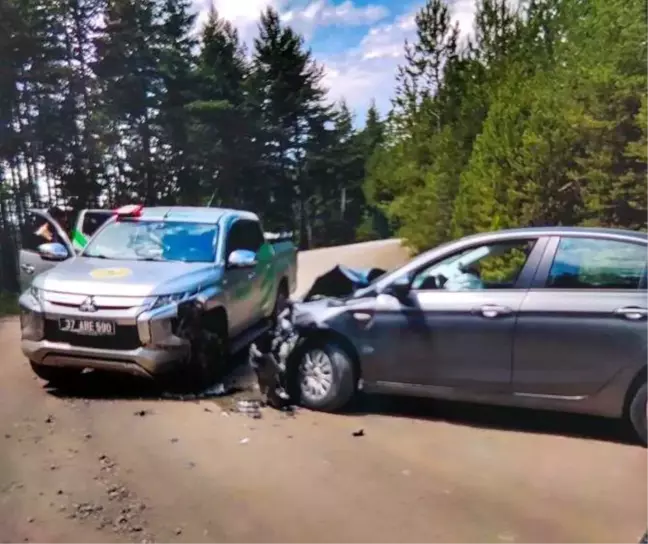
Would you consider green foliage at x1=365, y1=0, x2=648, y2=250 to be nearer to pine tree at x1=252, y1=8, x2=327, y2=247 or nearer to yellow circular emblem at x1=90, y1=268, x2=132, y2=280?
pine tree at x1=252, y1=8, x2=327, y2=247

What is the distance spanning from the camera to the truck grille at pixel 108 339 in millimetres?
4469

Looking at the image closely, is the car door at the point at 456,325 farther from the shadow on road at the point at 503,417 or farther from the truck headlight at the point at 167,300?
the truck headlight at the point at 167,300

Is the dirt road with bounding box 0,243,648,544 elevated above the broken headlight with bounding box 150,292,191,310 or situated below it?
below

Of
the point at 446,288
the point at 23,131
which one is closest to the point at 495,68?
the point at 446,288

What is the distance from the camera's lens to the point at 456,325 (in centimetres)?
396

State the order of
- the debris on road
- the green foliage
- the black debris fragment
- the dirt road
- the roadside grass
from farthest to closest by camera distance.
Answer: the roadside grass
the green foliage
the black debris fragment
the debris on road
the dirt road

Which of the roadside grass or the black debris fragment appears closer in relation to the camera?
the black debris fragment

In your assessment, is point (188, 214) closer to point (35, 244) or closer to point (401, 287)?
point (35, 244)

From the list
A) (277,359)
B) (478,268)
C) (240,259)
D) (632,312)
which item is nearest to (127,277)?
(240,259)

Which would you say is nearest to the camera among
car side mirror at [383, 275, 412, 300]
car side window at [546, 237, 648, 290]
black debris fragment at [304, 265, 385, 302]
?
car side window at [546, 237, 648, 290]

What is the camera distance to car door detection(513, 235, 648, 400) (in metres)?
3.56

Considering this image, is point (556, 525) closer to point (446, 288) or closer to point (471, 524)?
Answer: point (471, 524)

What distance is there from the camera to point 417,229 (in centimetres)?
609

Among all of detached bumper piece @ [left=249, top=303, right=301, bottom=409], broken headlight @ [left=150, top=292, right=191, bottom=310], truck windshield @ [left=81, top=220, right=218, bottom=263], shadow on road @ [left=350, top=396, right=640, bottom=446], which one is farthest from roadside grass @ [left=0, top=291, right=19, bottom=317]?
shadow on road @ [left=350, top=396, right=640, bottom=446]
